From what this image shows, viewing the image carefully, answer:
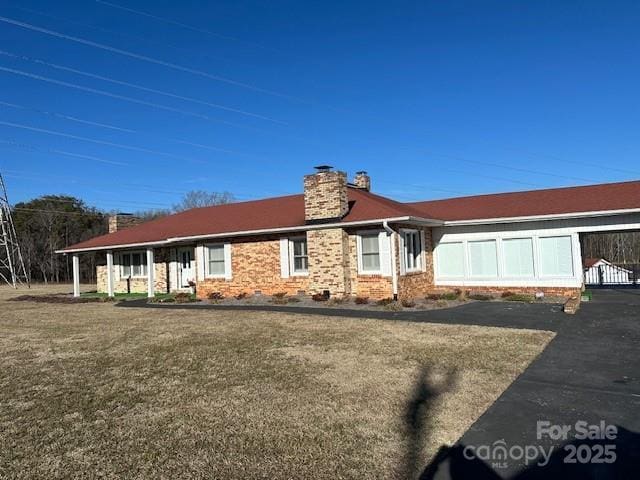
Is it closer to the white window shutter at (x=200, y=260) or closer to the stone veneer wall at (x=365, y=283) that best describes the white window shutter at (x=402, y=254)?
the stone veneer wall at (x=365, y=283)

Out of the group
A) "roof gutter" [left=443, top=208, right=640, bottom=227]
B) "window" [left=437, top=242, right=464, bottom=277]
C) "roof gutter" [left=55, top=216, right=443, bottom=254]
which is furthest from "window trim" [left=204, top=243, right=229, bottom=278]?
"roof gutter" [left=443, top=208, right=640, bottom=227]

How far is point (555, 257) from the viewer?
17.3 meters

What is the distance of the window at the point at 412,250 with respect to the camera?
17788mm

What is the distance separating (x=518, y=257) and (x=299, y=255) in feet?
26.0

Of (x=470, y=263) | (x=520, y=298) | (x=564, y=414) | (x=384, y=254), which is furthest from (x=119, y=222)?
(x=564, y=414)

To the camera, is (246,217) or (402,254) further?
(246,217)

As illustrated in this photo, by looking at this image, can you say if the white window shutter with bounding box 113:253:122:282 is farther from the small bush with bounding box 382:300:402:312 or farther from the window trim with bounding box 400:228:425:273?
the small bush with bounding box 382:300:402:312

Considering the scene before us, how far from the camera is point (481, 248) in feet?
61.5

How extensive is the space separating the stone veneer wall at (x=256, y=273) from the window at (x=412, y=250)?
373cm

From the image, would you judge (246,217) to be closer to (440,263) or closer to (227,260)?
(227,260)

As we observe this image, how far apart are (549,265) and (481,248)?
2431mm

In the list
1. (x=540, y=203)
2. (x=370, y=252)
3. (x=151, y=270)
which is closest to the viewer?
(x=370, y=252)

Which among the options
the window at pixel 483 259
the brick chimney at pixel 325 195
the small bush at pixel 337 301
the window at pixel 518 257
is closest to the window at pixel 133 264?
the brick chimney at pixel 325 195

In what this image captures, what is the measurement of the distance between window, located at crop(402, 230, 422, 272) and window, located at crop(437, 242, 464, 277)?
126cm
